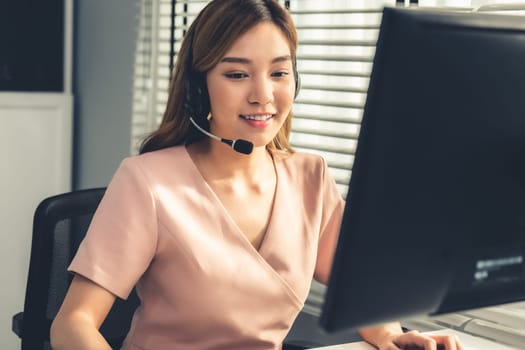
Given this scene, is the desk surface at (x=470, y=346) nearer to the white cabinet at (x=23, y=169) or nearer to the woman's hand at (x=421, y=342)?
the woman's hand at (x=421, y=342)

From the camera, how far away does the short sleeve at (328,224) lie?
1.51m

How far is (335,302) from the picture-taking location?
65 centimetres

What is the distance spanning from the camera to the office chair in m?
1.40

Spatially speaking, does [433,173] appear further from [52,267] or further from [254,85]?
[52,267]

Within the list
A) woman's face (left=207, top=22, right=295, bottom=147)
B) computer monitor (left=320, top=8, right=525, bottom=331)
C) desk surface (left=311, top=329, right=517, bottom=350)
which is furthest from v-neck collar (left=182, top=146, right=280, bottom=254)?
computer monitor (left=320, top=8, right=525, bottom=331)

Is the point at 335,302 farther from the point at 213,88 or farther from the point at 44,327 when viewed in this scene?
the point at 44,327

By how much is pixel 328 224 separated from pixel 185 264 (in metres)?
0.35

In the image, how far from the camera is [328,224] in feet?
4.97

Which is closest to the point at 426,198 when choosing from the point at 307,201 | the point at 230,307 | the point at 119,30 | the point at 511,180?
the point at 511,180

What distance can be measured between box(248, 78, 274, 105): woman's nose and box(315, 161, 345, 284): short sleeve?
11.2 inches

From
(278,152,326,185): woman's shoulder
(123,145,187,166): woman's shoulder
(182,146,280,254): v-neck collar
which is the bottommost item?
(182,146,280,254): v-neck collar

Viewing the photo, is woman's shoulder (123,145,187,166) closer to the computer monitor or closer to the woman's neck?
the woman's neck

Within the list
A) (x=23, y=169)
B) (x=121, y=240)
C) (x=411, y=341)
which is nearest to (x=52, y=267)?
(x=121, y=240)

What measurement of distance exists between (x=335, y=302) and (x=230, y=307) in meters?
0.68
